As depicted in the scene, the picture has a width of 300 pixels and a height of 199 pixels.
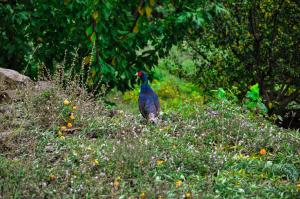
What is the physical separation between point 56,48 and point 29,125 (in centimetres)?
233

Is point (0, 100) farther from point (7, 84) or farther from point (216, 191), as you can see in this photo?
point (216, 191)

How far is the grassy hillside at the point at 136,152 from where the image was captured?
4820 mm

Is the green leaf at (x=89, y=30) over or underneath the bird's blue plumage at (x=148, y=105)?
over

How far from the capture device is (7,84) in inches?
278

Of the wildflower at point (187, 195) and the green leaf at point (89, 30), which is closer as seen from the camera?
the wildflower at point (187, 195)

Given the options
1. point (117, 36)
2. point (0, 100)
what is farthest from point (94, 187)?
point (117, 36)

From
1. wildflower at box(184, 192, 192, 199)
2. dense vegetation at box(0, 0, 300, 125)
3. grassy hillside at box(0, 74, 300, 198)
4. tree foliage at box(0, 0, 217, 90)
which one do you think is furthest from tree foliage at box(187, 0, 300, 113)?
wildflower at box(184, 192, 192, 199)

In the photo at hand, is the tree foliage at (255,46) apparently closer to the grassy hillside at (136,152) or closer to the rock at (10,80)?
the grassy hillside at (136,152)

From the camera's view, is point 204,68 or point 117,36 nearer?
point 117,36

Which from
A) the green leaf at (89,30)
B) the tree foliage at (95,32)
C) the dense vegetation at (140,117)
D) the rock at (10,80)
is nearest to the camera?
the dense vegetation at (140,117)

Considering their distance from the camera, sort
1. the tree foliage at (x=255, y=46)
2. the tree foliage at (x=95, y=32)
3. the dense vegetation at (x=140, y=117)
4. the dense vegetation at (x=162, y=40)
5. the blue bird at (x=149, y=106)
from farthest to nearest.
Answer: the tree foliage at (x=255, y=46)
the dense vegetation at (x=162, y=40)
the tree foliage at (x=95, y=32)
the blue bird at (x=149, y=106)
the dense vegetation at (x=140, y=117)

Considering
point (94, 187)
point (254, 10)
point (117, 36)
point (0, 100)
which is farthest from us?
point (254, 10)

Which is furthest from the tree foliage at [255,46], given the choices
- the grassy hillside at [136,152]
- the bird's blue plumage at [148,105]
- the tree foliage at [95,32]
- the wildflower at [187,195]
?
the wildflower at [187,195]

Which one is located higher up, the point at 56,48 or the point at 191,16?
the point at 191,16
